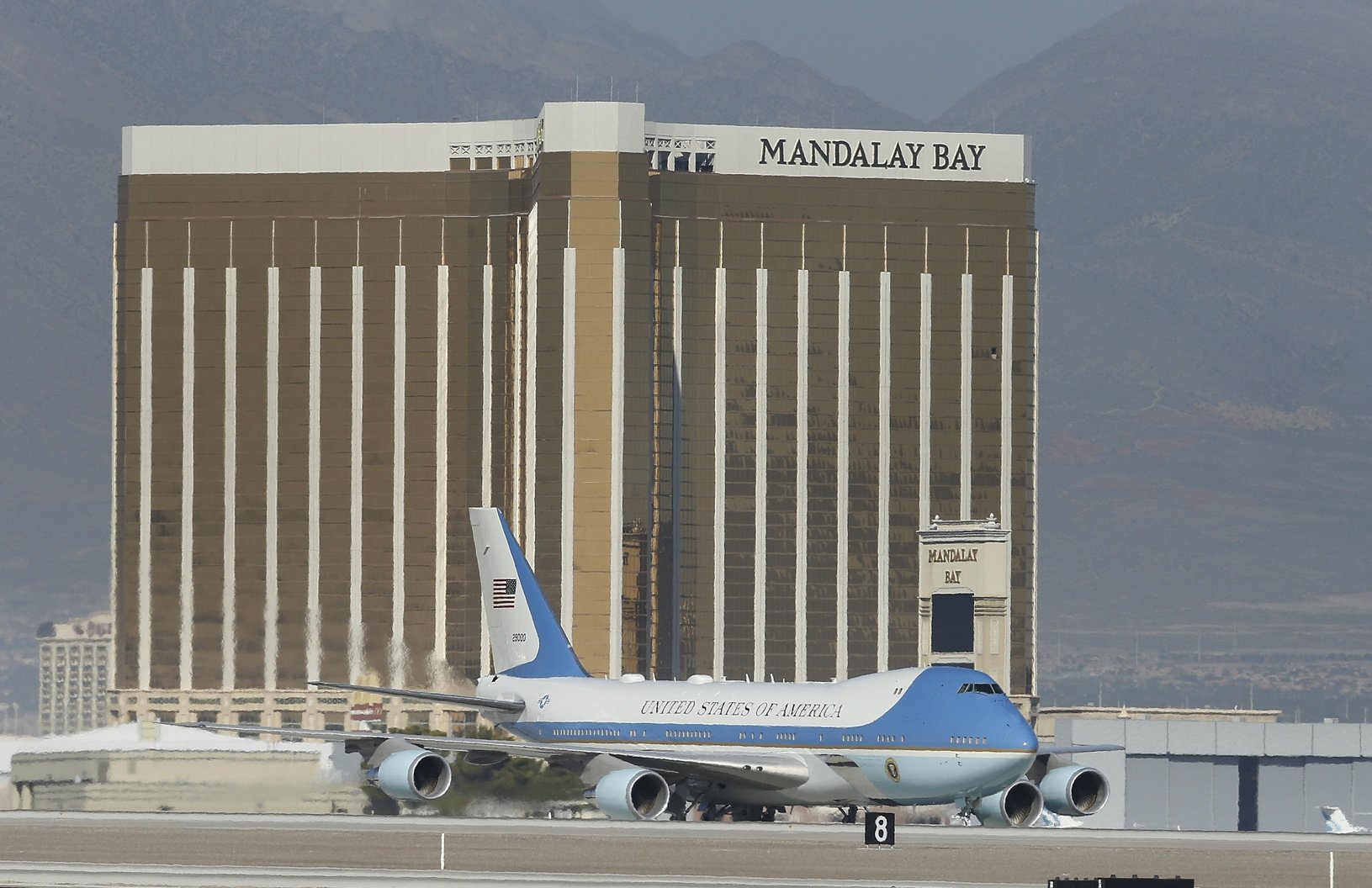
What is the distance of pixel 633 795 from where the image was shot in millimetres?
96438

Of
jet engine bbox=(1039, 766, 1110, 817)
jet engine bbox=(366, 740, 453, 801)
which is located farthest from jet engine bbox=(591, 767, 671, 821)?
jet engine bbox=(1039, 766, 1110, 817)

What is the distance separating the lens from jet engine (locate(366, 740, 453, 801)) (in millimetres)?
98625

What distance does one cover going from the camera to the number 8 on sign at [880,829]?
80.4 m

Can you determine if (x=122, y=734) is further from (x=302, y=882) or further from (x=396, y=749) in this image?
(x=302, y=882)

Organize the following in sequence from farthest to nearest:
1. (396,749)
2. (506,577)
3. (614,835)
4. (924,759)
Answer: (506,577)
(396,749)
(924,759)
(614,835)

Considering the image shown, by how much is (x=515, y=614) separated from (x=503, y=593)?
188cm

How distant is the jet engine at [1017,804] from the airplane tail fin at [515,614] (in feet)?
75.1

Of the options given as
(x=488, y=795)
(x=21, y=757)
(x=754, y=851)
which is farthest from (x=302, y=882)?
(x=21, y=757)

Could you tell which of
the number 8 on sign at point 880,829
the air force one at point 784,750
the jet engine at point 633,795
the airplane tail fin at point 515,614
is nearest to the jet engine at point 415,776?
the air force one at point 784,750

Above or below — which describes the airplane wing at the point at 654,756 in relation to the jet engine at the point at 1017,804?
above

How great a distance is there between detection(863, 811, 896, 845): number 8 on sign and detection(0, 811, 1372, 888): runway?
54 cm

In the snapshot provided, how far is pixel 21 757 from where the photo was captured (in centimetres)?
18988

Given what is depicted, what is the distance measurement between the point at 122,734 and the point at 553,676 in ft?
290

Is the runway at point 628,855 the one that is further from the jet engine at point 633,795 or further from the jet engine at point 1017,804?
the jet engine at point 1017,804
